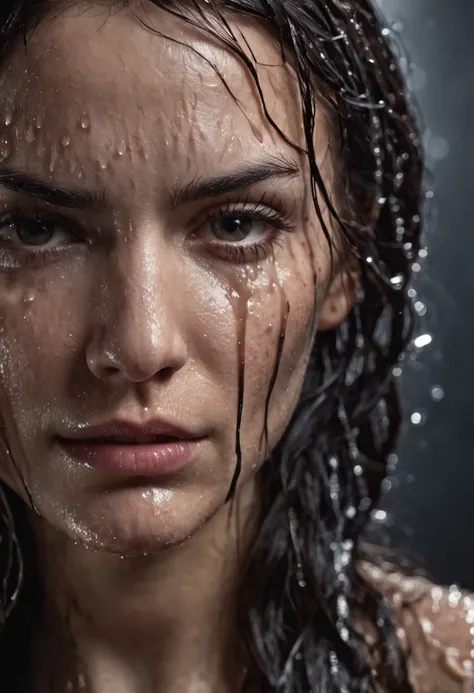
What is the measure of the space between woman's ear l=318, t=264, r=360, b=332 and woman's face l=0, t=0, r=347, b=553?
0.30 feet

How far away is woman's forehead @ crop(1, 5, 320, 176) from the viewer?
716 millimetres

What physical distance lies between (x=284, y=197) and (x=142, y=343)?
6.8 inches

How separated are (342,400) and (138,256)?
35cm

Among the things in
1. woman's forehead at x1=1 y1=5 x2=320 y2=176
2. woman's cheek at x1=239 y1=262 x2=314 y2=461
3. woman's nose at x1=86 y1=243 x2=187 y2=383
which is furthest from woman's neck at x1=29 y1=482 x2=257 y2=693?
woman's forehead at x1=1 y1=5 x2=320 y2=176

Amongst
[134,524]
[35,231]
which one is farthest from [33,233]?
[134,524]

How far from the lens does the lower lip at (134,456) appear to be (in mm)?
741

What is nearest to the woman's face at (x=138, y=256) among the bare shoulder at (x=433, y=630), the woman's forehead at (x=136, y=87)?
the woman's forehead at (x=136, y=87)

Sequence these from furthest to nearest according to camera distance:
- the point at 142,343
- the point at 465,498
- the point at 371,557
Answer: the point at 465,498 < the point at 371,557 < the point at 142,343

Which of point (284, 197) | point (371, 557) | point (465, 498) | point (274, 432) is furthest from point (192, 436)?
point (465, 498)

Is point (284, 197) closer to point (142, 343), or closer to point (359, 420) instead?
point (142, 343)

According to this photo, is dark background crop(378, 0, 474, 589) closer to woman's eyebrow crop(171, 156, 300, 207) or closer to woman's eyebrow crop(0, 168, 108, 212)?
woman's eyebrow crop(171, 156, 300, 207)

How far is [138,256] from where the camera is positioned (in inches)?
28.1

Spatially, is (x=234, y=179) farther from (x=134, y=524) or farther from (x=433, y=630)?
(x=433, y=630)

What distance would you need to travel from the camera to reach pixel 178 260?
0.74m
